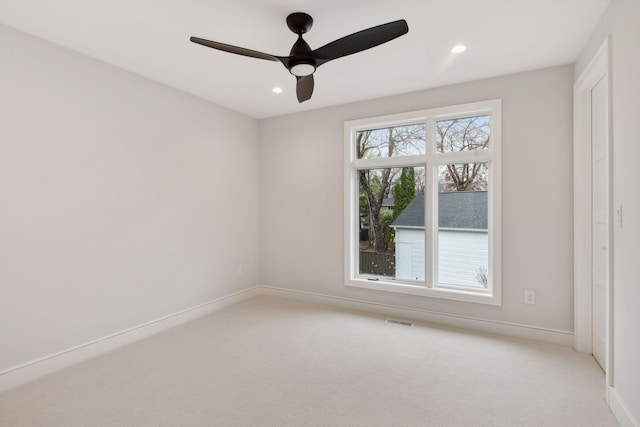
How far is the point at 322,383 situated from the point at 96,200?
2.36 metres

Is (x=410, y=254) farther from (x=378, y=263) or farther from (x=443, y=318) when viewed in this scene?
(x=443, y=318)

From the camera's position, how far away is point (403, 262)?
3684 millimetres

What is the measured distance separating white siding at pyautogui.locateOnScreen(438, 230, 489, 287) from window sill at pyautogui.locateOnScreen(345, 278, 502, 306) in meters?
0.14

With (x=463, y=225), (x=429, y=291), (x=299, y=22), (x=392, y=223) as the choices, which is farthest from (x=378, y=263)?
(x=299, y=22)

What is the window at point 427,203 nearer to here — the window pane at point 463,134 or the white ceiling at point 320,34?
the window pane at point 463,134

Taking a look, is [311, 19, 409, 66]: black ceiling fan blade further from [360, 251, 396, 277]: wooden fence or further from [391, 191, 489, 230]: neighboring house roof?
[360, 251, 396, 277]: wooden fence

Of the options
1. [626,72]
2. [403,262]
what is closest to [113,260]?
[403,262]

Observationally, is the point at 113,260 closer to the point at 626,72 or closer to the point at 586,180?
the point at 626,72

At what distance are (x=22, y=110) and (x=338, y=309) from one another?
339 centimetres

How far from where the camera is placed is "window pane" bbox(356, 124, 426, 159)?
11.7ft

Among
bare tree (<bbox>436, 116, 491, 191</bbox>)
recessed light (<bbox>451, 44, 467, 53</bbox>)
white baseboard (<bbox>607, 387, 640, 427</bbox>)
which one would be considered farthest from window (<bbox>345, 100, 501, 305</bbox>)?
white baseboard (<bbox>607, 387, 640, 427</bbox>)

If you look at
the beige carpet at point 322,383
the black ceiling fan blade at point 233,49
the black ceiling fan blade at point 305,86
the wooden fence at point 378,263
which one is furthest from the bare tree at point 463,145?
the black ceiling fan blade at point 233,49

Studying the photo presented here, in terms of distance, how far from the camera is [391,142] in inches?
147

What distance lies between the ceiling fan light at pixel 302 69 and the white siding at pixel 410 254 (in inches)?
86.8
